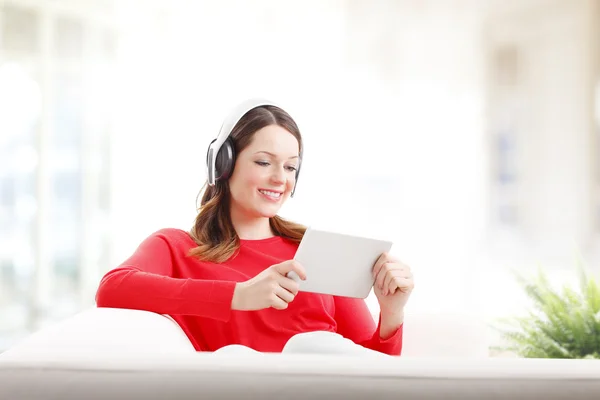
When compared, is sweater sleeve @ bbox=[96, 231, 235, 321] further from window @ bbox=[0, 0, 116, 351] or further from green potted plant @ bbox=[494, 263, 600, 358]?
window @ bbox=[0, 0, 116, 351]

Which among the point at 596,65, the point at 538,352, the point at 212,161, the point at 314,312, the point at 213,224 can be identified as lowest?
the point at 538,352

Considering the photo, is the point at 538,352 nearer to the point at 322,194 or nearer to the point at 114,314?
the point at 114,314

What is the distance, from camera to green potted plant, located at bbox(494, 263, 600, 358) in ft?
5.90

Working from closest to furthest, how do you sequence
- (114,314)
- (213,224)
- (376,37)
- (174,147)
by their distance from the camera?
(114,314) → (213,224) → (174,147) → (376,37)

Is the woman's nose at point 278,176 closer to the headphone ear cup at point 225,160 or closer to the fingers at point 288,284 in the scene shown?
the headphone ear cup at point 225,160

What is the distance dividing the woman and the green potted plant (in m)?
0.48

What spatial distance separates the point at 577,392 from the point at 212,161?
1077 millimetres

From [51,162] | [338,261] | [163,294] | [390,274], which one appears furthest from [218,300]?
[51,162]

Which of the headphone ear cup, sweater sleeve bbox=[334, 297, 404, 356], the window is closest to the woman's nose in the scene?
the headphone ear cup

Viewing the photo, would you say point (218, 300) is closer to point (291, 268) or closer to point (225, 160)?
point (291, 268)

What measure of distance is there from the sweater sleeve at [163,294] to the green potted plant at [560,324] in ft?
3.05

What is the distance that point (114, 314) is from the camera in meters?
1.29

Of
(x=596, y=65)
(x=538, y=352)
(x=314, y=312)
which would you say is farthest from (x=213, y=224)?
(x=596, y=65)

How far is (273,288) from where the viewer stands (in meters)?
1.30
